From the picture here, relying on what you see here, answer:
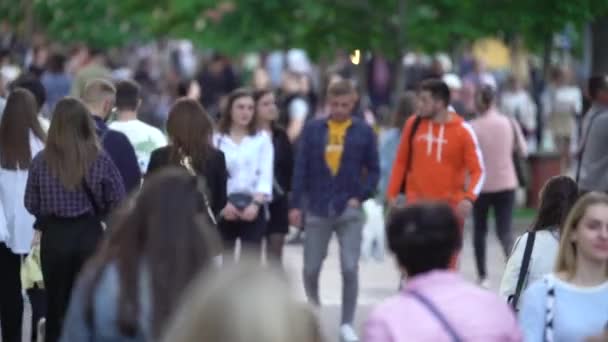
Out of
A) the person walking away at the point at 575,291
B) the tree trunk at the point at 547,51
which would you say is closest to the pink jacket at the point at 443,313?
the person walking away at the point at 575,291

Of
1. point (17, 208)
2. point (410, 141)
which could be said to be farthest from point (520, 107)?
point (17, 208)

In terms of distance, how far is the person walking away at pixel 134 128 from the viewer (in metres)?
12.4

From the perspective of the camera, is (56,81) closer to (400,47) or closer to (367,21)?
(367,21)

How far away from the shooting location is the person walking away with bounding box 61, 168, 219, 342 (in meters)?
5.79

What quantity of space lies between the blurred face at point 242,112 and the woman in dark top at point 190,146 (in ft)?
5.24

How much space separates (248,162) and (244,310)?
28.6 feet

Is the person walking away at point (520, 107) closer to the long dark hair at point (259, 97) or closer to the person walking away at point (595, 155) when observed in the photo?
the long dark hair at point (259, 97)

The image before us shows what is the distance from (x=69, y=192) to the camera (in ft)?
33.1

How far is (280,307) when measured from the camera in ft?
14.4

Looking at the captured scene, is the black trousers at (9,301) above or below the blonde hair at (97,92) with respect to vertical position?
below

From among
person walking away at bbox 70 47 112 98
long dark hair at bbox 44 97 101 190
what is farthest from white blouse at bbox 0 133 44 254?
person walking away at bbox 70 47 112 98

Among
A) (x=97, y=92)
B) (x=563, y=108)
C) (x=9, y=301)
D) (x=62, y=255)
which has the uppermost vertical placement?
(x=97, y=92)

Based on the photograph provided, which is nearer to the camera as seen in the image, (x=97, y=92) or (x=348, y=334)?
(x=97, y=92)

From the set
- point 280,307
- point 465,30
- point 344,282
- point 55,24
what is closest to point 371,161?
point 344,282
